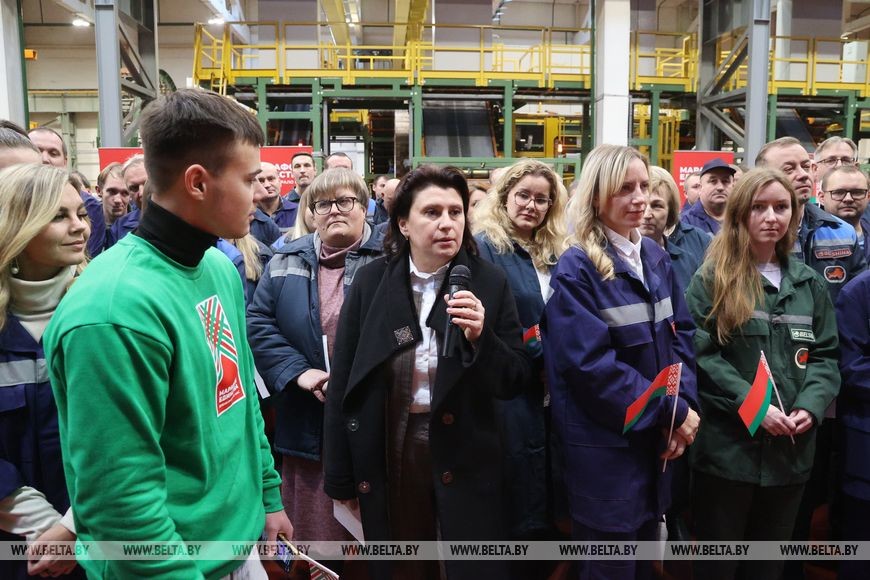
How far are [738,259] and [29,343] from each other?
9.14 ft

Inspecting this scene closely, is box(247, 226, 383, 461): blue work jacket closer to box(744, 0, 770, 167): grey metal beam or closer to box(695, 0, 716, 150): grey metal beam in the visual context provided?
box(744, 0, 770, 167): grey metal beam

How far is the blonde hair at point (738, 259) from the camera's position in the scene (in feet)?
8.56

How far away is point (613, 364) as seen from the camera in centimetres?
224

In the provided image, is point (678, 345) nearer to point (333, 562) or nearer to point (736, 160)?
point (333, 562)

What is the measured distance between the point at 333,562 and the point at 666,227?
287 cm

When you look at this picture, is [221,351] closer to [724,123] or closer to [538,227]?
[538,227]

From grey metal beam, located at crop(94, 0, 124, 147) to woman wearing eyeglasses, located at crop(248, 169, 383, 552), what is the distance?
22.7ft

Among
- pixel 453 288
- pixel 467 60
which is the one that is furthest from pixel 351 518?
pixel 467 60

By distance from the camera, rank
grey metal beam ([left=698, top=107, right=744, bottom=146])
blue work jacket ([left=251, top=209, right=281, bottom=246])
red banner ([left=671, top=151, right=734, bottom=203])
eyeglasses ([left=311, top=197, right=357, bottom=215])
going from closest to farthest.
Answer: eyeglasses ([left=311, top=197, right=357, bottom=215])
blue work jacket ([left=251, top=209, right=281, bottom=246])
red banner ([left=671, top=151, right=734, bottom=203])
grey metal beam ([left=698, top=107, right=744, bottom=146])

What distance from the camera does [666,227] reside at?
12.8 feet

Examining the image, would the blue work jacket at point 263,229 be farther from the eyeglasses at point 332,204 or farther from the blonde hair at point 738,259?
the blonde hair at point 738,259

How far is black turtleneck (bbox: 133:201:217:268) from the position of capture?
52.1 inches

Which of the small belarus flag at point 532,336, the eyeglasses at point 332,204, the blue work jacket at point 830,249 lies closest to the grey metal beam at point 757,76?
the blue work jacket at point 830,249

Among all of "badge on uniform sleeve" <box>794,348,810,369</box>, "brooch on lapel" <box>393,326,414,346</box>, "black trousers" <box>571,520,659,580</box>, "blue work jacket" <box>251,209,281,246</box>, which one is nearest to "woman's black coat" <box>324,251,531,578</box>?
"brooch on lapel" <box>393,326,414,346</box>
